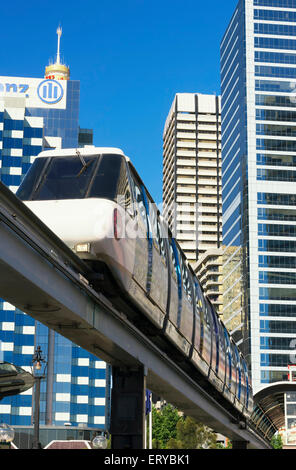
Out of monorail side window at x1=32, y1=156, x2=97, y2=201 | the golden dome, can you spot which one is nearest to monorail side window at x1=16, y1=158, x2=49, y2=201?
monorail side window at x1=32, y1=156, x2=97, y2=201

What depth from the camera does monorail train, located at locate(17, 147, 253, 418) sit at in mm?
13875

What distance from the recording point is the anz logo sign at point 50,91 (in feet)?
451

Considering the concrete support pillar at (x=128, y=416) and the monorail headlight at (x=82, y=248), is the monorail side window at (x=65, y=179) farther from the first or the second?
the concrete support pillar at (x=128, y=416)

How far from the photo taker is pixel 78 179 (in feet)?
49.0

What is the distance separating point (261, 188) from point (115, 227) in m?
127

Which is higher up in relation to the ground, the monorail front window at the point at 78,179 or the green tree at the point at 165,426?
the monorail front window at the point at 78,179

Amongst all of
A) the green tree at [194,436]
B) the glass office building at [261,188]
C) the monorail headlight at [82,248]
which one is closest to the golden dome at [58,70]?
the glass office building at [261,188]

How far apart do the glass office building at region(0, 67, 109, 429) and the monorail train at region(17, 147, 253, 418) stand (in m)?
91.4

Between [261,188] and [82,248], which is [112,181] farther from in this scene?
[261,188]

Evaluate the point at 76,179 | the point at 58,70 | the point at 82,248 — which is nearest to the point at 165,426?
the point at 76,179

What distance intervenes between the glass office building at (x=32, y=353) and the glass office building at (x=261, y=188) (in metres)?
27.8

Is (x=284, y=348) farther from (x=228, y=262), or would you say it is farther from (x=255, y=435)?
Result: (x=255, y=435)

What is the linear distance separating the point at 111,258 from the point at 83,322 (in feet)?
5.87

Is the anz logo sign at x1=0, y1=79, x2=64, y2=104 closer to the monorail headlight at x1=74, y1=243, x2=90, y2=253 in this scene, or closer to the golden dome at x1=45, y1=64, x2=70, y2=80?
the golden dome at x1=45, y1=64, x2=70, y2=80
